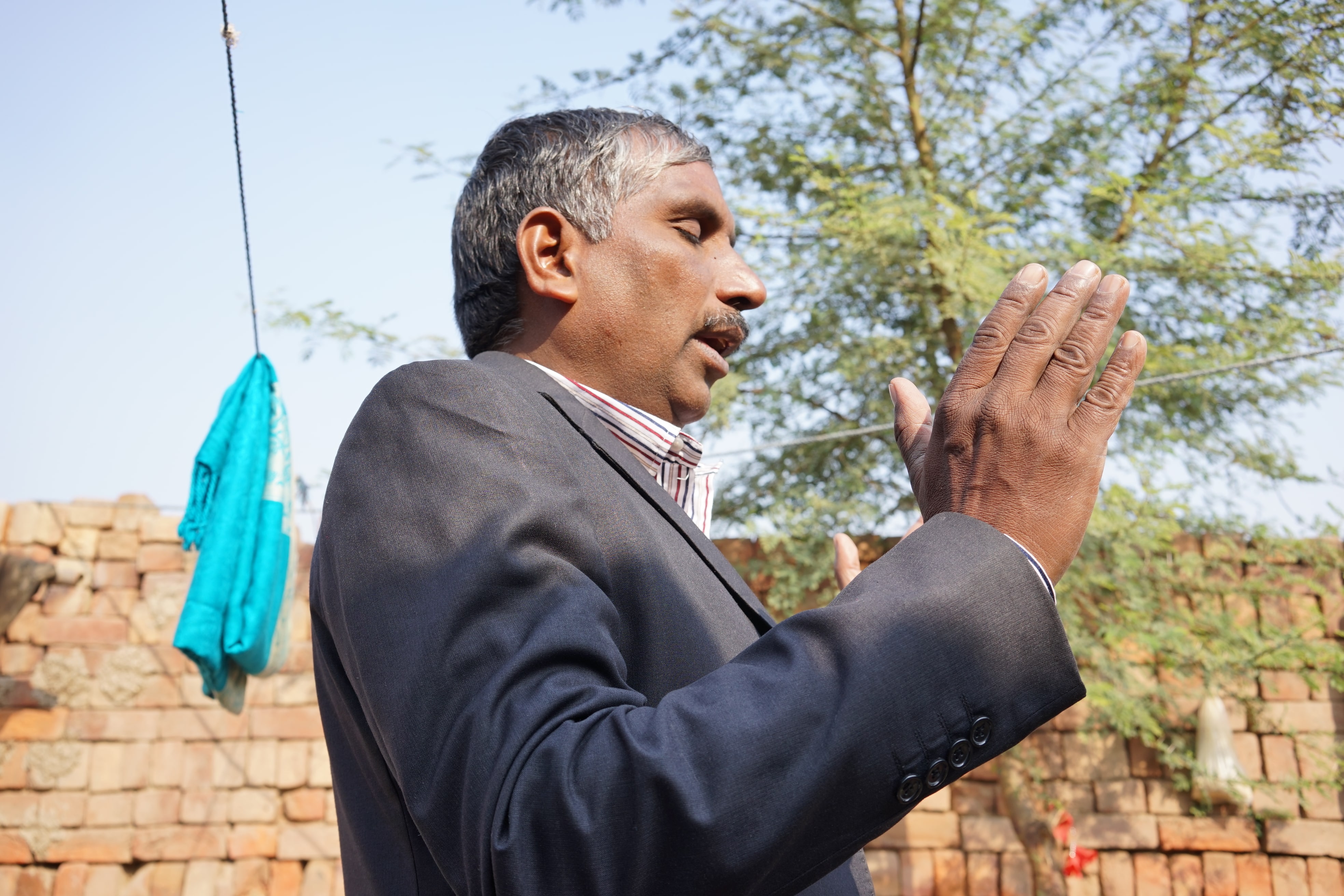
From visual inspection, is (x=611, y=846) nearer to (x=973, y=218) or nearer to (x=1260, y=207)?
(x=973, y=218)

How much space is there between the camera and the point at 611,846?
2.49 feet

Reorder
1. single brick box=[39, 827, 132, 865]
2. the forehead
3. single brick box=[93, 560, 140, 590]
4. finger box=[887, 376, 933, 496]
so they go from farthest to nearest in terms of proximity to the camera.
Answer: single brick box=[93, 560, 140, 590], single brick box=[39, 827, 132, 865], the forehead, finger box=[887, 376, 933, 496]

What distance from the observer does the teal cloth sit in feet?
15.7

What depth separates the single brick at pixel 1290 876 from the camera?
22.9 ft

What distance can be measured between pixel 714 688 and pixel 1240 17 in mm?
6816

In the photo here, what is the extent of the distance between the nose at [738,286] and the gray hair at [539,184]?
175mm

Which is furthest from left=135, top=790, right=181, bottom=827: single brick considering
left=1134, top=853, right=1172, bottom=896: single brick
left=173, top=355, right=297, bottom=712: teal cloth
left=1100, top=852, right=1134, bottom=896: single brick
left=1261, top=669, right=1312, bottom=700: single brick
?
left=1261, top=669, right=1312, bottom=700: single brick

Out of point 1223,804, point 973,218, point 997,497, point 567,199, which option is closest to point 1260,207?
point 973,218

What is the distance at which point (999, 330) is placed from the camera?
94 cm

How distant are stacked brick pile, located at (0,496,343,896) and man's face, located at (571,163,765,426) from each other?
6637mm

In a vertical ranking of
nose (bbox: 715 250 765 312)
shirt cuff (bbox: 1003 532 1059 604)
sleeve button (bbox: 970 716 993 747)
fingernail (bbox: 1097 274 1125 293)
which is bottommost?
sleeve button (bbox: 970 716 993 747)

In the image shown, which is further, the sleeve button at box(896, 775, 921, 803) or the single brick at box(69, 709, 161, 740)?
the single brick at box(69, 709, 161, 740)

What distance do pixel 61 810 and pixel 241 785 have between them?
125 centimetres

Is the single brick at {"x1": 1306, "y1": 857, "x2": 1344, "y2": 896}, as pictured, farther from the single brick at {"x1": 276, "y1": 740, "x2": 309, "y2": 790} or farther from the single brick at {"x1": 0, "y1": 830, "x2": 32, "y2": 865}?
the single brick at {"x1": 0, "y1": 830, "x2": 32, "y2": 865}
